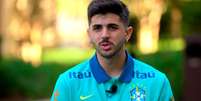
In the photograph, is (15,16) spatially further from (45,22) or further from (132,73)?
(132,73)

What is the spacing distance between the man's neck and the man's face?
0.05 meters

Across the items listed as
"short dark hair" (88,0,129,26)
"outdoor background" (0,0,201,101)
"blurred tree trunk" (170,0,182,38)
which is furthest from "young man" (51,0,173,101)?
"blurred tree trunk" (170,0,182,38)

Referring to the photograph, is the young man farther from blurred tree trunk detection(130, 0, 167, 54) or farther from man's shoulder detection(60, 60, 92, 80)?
blurred tree trunk detection(130, 0, 167, 54)

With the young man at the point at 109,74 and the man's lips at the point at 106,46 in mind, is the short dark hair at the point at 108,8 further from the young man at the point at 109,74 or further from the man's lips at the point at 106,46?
the man's lips at the point at 106,46

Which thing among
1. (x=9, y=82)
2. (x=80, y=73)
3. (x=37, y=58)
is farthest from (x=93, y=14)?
(x=37, y=58)

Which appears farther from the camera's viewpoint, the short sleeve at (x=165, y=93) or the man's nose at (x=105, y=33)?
the short sleeve at (x=165, y=93)

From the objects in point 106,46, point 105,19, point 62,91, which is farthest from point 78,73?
point 105,19

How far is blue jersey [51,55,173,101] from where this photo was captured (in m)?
4.98

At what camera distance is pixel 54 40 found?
84.6 feet

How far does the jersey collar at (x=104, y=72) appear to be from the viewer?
5023mm

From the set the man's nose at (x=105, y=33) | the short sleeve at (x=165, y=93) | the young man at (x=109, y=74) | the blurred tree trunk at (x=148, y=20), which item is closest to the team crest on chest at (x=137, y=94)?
the young man at (x=109, y=74)

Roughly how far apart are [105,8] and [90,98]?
58 cm

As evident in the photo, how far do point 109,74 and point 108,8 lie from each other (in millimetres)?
445

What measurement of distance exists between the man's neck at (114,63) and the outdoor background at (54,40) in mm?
8675
